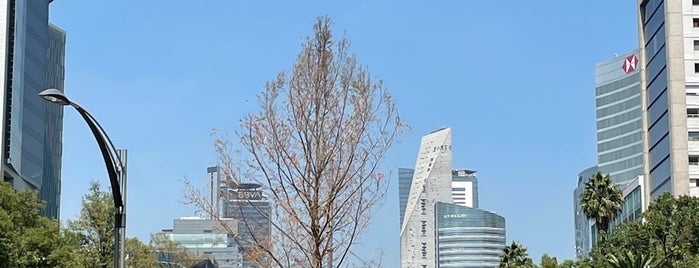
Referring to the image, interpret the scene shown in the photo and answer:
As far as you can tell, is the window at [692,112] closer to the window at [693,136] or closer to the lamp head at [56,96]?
the window at [693,136]

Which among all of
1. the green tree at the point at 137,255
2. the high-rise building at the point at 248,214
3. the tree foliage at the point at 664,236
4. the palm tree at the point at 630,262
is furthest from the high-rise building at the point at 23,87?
the high-rise building at the point at 248,214

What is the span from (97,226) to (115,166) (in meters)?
42.6

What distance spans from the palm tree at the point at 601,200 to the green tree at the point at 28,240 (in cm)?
3757

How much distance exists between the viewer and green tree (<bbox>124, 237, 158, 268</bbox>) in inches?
3120

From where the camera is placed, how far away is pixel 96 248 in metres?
63.4

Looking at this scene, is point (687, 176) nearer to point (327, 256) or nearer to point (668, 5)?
point (668, 5)

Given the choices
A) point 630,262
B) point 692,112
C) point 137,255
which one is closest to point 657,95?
point 692,112

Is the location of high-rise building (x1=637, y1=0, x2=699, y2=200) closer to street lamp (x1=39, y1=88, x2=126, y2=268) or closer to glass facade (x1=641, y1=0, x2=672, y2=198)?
glass facade (x1=641, y1=0, x2=672, y2=198)

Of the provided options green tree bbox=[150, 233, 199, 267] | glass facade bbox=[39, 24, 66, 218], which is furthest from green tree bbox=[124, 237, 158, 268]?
glass facade bbox=[39, 24, 66, 218]

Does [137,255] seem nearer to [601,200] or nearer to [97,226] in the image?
[97,226]

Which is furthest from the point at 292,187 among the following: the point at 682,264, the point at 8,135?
the point at 8,135

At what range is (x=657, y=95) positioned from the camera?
334 ft

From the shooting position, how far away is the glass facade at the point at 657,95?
98.4m

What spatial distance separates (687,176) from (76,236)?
170ft
